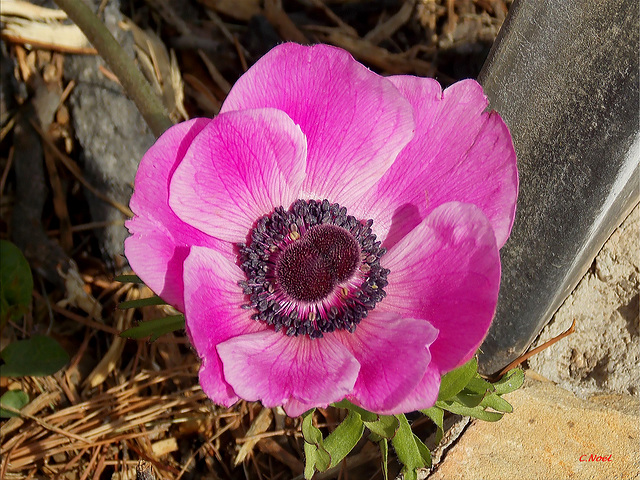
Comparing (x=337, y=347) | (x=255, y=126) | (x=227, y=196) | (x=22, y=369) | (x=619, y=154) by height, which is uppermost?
(x=619, y=154)

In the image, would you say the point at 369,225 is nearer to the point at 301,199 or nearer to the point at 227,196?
the point at 301,199

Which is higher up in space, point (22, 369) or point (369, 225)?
point (369, 225)

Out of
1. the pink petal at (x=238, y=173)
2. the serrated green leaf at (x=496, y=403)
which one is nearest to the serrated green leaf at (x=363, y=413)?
the serrated green leaf at (x=496, y=403)

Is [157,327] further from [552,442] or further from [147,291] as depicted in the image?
[552,442]

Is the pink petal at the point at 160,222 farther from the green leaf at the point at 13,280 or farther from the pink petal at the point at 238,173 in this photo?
the green leaf at the point at 13,280

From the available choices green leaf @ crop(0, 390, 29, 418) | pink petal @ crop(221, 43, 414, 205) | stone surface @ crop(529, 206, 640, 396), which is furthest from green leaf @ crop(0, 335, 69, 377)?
stone surface @ crop(529, 206, 640, 396)

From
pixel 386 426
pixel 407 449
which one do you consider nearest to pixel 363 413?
pixel 386 426

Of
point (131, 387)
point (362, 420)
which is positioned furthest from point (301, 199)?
point (131, 387)
